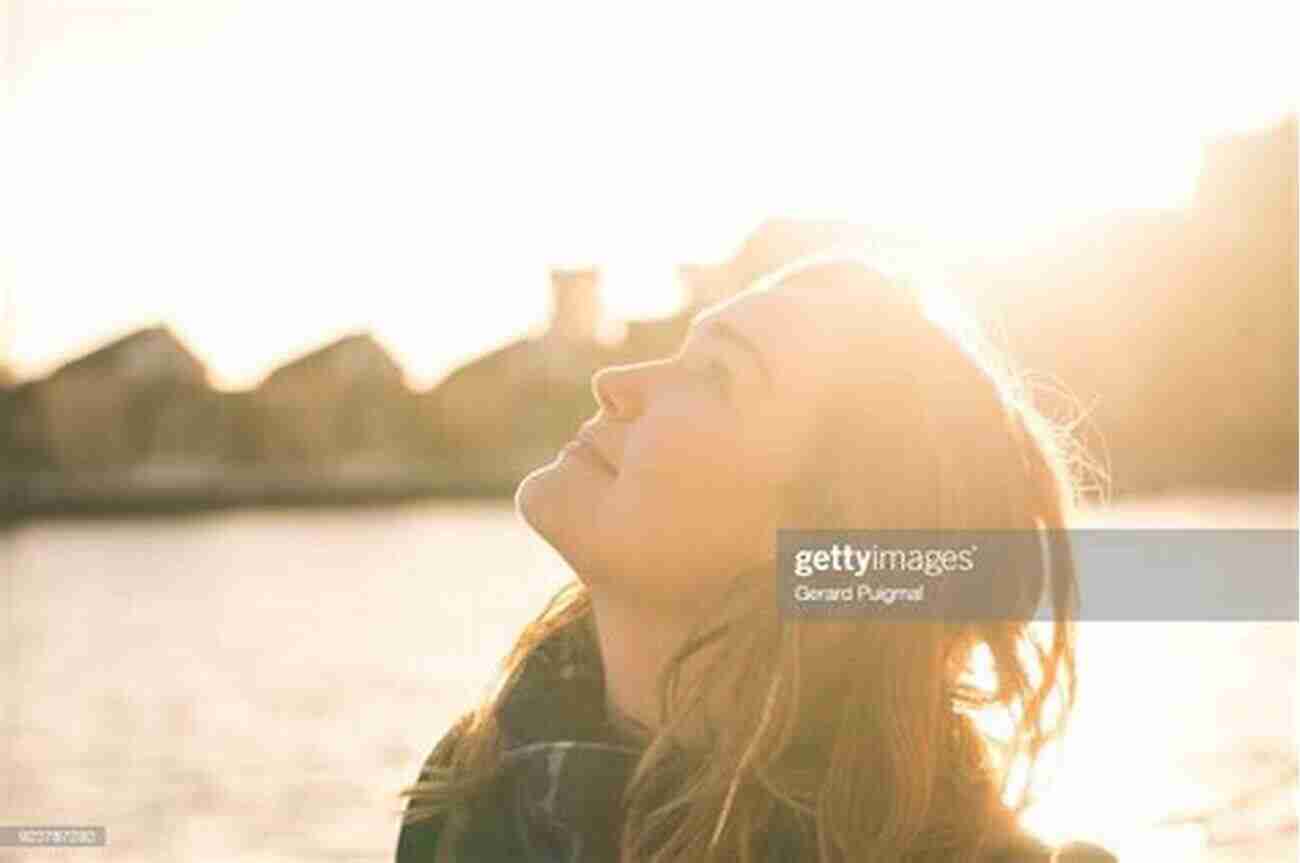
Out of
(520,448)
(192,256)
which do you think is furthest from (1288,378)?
(520,448)

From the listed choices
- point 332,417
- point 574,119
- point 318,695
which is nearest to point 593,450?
point 574,119

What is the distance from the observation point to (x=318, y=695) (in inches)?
324

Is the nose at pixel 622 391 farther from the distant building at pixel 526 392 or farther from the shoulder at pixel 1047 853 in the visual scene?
the distant building at pixel 526 392

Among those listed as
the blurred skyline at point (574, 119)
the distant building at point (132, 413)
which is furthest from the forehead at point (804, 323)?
the distant building at point (132, 413)

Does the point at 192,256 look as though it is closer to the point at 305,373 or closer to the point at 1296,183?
the point at 1296,183

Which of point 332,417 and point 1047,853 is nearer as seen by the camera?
point 1047,853

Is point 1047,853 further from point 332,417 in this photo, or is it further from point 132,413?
point 332,417

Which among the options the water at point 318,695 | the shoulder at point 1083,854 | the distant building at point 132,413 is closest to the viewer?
the shoulder at point 1083,854

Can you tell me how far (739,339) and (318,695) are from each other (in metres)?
7.39

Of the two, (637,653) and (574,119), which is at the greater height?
(574,119)

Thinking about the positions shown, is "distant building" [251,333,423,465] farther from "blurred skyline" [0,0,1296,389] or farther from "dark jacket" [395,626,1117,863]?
"dark jacket" [395,626,1117,863]

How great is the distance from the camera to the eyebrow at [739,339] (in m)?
0.97

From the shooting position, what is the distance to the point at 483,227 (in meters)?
2.26

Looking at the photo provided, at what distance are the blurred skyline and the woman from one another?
78 cm
